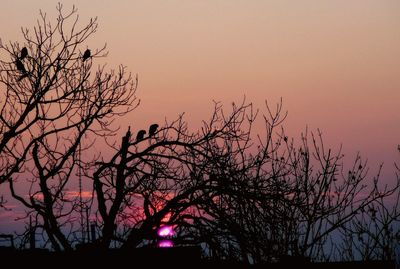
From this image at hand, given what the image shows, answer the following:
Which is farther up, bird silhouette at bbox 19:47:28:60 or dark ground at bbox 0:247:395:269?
bird silhouette at bbox 19:47:28:60

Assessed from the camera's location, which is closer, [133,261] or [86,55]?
[133,261]

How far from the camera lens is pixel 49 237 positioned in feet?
59.0

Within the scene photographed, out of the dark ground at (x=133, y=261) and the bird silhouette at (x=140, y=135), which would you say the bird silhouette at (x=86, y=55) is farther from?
the dark ground at (x=133, y=261)

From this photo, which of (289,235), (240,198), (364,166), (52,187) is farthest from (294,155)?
(52,187)

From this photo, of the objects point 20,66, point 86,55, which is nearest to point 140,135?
point 86,55

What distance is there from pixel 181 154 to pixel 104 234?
2.86 metres

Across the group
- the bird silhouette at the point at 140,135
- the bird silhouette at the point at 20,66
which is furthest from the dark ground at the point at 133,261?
the bird silhouette at the point at 20,66

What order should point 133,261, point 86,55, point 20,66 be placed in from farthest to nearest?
point 86,55 → point 20,66 → point 133,261

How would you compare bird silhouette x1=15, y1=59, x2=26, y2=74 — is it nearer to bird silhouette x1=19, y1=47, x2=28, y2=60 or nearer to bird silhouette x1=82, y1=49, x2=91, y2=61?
bird silhouette x1=19, y1=47, x2=28, y2=60

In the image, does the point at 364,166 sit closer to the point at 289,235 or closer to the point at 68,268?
the point at 289,235

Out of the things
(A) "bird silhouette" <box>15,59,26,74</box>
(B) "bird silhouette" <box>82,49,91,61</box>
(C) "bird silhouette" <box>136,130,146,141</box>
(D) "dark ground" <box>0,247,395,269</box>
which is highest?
(B) "bird silhouette" <box>82,49,91,61</box>

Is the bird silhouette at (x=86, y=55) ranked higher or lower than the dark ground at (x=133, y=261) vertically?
higher

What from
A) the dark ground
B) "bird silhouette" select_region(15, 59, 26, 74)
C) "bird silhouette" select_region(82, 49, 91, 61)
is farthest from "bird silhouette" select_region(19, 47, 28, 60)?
the dark ground

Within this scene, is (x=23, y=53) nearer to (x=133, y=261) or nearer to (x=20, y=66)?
(x=20, y=66)
